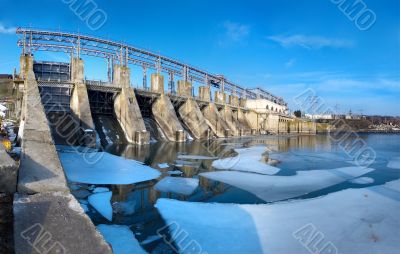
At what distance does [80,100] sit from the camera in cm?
2067

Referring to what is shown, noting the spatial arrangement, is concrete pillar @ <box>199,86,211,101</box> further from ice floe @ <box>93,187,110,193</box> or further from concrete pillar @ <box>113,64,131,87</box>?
ice floe @ <box>93,187,110,193</box>

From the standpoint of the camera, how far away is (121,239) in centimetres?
495

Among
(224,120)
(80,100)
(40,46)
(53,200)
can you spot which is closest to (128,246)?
(53,200)

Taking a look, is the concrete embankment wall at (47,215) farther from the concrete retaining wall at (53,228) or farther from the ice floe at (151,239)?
the ice floe at (151,239)

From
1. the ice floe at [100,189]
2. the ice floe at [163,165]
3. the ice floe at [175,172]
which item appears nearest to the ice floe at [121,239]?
the ice floe at [100,189]

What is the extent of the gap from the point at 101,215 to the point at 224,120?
37.5 metres

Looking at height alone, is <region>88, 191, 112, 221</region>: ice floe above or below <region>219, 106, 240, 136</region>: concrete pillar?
below

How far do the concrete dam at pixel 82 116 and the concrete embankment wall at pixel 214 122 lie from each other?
133 millimetres

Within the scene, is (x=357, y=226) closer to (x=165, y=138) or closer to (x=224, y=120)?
(x=165, y=138)

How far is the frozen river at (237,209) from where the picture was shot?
4855mm

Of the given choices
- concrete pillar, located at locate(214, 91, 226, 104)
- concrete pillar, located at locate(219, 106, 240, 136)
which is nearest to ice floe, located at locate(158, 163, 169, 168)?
concrete pillar, located at locate(219, 106, 240, 136)

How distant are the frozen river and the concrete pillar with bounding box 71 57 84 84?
11887 mm

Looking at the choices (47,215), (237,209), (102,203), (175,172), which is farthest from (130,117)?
(47,215)

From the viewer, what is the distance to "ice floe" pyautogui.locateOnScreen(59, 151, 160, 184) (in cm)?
932
